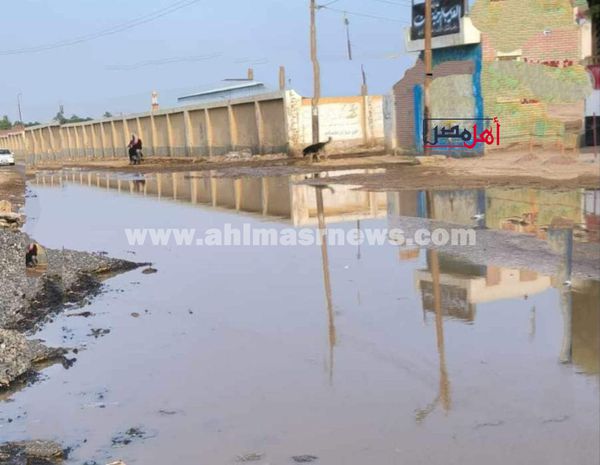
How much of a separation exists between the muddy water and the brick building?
1676 centimetres

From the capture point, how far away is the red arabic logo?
29062mm

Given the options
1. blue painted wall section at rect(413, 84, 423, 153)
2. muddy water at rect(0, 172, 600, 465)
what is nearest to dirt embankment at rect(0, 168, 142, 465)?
muddy water at rect(0, 172, 600, 465)

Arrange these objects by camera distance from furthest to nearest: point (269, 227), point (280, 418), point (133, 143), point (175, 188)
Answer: point (133, 143) → point (175, 188) → point (269, 227) → point (280, 418)

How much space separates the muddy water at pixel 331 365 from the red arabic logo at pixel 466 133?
1680 centimetres

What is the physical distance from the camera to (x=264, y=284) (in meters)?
10.6

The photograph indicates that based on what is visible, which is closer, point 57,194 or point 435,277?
point 435,277

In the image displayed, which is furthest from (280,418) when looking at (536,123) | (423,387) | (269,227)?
(536,123)

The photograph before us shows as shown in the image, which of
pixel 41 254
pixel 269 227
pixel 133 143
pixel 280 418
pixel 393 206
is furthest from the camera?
pixel 133 143

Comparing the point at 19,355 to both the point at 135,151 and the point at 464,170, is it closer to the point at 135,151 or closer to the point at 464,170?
the point at 464,170

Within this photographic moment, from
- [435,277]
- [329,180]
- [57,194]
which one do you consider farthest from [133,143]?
[435,277]

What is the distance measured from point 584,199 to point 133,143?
33571 millimetres

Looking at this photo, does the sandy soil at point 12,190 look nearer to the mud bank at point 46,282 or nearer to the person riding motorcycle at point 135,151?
the person riding motorcycle at point 135,151

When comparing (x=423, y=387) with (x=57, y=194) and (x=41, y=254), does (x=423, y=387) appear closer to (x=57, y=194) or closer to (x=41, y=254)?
(x=41, y=254)

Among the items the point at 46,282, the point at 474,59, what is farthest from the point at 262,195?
the point at 46,282
